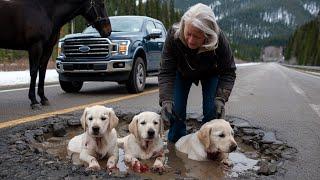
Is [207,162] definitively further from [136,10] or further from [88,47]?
[136,10]

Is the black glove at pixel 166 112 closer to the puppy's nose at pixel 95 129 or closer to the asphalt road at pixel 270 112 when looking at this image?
the puppy's nose at pixel 95 129

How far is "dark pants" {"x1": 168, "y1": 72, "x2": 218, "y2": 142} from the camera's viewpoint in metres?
5.93

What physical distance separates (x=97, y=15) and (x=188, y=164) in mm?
5938

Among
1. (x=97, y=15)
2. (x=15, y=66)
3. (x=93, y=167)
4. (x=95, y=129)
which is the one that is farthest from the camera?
(x=15, y=66)

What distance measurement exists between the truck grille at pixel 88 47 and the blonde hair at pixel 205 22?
257 inches

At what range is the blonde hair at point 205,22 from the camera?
187 inches

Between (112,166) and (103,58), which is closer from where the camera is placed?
(112,166)

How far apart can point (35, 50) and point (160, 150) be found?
389 cm

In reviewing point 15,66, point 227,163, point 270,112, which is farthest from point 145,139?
point 15,66

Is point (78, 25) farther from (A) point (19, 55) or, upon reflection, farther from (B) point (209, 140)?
(B) point (209, 140)

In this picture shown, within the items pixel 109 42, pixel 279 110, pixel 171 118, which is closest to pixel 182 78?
pixel 171 118

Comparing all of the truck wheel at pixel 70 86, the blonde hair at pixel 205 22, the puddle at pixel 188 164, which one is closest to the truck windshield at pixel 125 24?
the truck wheel at pixel 70 86

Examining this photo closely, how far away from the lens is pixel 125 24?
12805mm

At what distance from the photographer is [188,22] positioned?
4.82 metres
